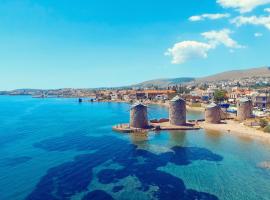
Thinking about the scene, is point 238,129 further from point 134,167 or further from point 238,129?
point 134,167

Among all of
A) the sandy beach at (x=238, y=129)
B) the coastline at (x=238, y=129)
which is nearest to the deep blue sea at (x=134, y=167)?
the coastline at (x=238, y=129)

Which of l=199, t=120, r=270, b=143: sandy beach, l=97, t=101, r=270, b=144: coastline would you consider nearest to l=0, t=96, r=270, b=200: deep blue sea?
l=97, t=101, r=270, b=144: coastline

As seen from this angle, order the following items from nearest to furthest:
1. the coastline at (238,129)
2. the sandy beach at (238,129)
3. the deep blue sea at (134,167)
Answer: the deep blue sea at (134,167)
the coastline at (238,129)
the sandy beach at (238,129)

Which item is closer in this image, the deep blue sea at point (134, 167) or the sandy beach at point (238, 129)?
the deep blue sea at point (134, 167)

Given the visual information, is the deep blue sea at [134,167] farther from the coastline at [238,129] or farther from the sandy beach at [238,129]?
the sandy beach at [238,129]

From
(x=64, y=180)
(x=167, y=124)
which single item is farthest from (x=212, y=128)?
(x=64, y=180)

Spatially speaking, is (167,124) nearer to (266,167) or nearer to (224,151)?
(224,151)
